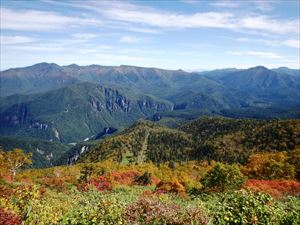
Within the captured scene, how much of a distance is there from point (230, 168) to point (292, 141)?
450 feet

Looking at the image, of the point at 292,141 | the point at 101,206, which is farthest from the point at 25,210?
the point at 292,141

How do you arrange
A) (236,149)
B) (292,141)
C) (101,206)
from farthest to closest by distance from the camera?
1. (236,149)
2. (292,141)
3. (101,206)

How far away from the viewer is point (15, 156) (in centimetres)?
9406

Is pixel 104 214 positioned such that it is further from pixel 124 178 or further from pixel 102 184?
pixel 124 178

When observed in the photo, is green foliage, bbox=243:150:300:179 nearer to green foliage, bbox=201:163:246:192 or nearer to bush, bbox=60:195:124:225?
green foliage, bbox=201:163:246:192

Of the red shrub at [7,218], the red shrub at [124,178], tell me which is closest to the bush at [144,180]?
the red shrub at [124,178]

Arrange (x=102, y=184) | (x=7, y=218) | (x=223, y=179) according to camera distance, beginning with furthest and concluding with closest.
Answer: (x=102, y=184)
(x=223, y=179)
(x=7, y=218)

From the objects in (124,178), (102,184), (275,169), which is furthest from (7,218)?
(275,169)

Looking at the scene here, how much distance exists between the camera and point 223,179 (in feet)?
203

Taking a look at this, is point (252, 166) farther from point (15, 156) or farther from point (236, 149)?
point (236, 149)

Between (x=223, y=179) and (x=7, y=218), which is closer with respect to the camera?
(x=7, y=218)

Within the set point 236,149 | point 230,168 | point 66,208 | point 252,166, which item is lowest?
point 236,149

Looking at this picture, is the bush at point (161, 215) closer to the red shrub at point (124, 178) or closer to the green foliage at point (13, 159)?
the red shrub at point (124, 178)

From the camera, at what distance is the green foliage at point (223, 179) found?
6138 cm
